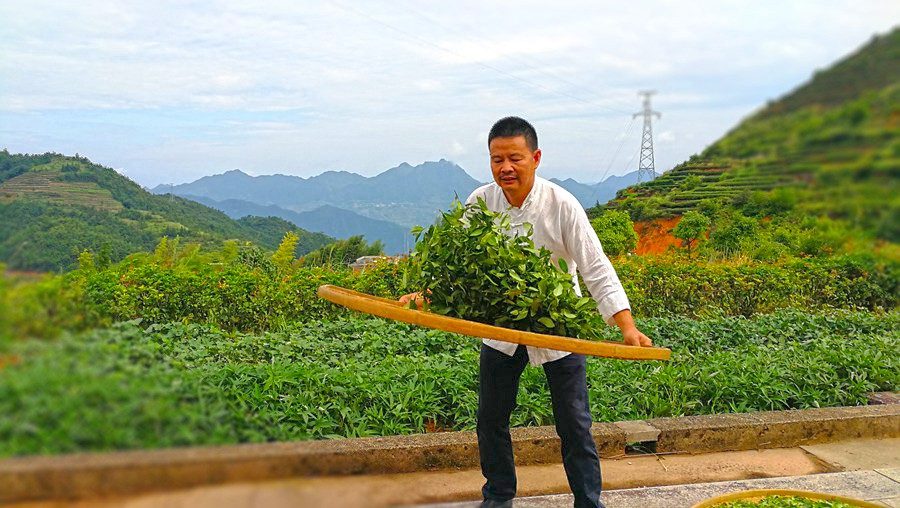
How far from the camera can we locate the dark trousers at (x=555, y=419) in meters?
3.08

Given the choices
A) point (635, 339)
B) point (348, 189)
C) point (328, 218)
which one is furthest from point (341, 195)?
point (635, 339)

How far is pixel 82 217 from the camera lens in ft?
11.4

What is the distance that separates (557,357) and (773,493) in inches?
44.9

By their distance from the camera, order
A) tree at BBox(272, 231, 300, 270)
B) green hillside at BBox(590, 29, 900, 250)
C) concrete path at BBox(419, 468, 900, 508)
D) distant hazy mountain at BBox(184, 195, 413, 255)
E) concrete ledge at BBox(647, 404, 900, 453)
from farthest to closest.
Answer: distant hazy mountain at BBox(184, 195, 413, 255), tree at BBox(272, 231, 300, 270), concrete ledge at BBox(647, 404, 900, 453), concrete path at BBox(419, 468, 900, 508), green hillside at BBox(590, 29, 900, 250)

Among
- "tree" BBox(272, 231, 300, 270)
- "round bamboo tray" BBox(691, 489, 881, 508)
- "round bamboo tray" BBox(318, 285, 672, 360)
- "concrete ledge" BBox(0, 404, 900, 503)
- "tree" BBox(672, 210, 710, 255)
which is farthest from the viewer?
"tree" BBox(672, 210, 710, 255)

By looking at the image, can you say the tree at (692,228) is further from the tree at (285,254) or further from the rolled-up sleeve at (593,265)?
the rolled-up sleeve at (593,265)

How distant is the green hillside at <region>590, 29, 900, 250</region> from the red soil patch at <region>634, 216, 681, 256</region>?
9.98 meters

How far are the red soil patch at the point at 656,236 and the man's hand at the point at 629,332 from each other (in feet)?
28.9

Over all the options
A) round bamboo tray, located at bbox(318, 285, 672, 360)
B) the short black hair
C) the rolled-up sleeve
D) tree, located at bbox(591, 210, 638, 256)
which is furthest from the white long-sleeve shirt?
tree, located at bbox(591, 210, 638, 256)

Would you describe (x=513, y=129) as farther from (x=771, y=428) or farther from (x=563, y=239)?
(x=771, y=428)

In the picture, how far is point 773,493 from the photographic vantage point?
3240 millimetres

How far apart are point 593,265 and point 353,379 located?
1924 mm

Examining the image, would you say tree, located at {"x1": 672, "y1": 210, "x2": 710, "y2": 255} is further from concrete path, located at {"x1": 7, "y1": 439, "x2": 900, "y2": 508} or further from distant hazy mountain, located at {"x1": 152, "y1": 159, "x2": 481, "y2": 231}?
distant hazy mountain, located at {"x1": 152, "y1": 159, "x2": 481, "y2": 231}

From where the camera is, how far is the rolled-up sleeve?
296 centimetres
